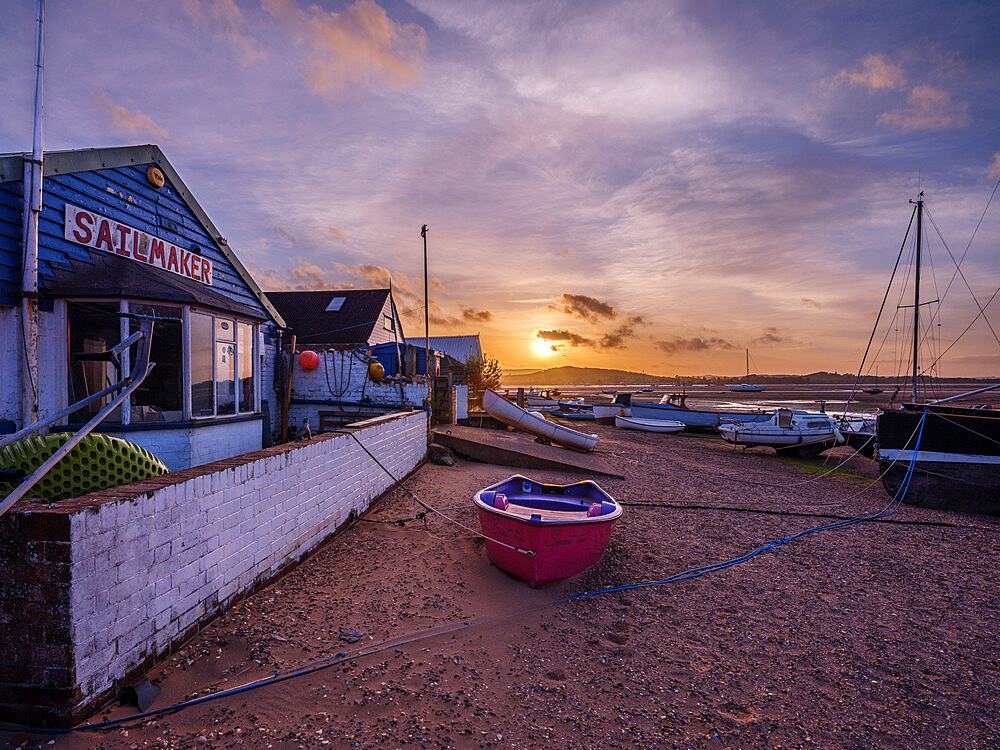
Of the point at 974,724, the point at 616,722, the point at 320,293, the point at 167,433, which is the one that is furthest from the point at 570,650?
the point at 320,293

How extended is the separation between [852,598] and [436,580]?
4.90 m

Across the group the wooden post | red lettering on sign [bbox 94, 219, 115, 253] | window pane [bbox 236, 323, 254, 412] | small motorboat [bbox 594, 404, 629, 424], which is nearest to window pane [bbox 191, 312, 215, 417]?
window pane [bbox 236, 323, 254, 412]

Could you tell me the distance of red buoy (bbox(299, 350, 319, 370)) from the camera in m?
13.5

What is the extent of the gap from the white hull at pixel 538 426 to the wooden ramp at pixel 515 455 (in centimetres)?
183

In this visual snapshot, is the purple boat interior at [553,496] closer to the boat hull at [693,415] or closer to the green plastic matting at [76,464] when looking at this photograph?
the green plastic matting at [76,464]

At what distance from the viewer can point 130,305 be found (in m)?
7.16

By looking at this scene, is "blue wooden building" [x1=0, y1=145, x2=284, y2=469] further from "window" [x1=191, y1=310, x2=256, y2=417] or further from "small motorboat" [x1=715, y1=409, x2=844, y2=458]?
"small motorboat" [x1=715, y1=409, x2=844, y2=458]

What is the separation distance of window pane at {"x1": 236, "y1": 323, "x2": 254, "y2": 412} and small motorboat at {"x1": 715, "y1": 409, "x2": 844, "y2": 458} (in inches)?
752

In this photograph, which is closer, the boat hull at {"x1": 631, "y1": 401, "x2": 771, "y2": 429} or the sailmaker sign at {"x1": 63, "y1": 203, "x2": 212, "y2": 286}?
the sailmaker sign at {"x1": 63, "y1": 203, "x2": 212, "y2": 286}

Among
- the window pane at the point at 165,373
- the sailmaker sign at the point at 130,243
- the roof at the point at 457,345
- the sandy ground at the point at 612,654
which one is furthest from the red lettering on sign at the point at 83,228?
the roof at the point at 457,345

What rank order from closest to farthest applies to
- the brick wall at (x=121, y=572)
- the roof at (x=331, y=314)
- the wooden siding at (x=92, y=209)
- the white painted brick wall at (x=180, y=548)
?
1. the brick wall at (x=121, y=572)
2. the white painted brick wall at (x=180, y=548)
3. the wooden siding at (x=92, y=209)
4. the roof at (x=331, y=314)

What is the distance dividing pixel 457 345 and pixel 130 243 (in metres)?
35.4

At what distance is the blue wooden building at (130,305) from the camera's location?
21.2 ft

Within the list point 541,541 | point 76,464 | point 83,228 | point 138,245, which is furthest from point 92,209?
point 541,541
